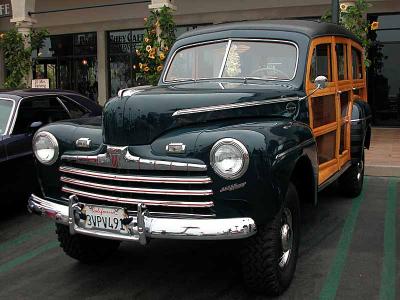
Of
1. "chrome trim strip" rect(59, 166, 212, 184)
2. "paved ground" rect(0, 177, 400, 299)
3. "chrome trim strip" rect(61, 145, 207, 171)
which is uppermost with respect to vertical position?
"chrome trim strip" rect(61, 145, 207, 171)

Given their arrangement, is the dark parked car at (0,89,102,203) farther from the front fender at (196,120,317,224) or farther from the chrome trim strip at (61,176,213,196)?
the front fender at (196,120,317,224)

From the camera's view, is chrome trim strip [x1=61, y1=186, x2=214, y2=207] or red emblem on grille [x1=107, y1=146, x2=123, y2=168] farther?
red emblem on grille [x1=107, y1=146, x2=123, y2=168]

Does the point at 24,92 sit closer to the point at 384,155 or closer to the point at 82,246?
the point at 82,246

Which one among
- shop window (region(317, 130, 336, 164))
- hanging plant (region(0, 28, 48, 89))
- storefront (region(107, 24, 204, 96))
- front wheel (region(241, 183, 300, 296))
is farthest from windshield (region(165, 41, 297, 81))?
storefront (region(107, 24, 204, 96))

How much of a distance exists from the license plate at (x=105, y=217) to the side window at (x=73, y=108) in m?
3.41

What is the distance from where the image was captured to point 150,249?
4781 millimetres

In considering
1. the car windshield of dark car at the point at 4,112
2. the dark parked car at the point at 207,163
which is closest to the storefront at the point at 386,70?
the dark parked car at the point at 207,163

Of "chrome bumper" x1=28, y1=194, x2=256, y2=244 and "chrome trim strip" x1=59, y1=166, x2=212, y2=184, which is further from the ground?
"chrome trim strip" x1=59, y1=166, x2=212, y2=184

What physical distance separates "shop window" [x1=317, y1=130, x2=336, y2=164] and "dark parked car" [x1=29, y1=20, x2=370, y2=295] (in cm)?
15

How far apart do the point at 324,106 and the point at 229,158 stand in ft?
6.57

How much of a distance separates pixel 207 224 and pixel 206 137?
56 cm

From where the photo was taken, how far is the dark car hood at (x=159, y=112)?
351 cm

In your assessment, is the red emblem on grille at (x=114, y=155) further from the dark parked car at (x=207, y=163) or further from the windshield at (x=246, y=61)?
the windshield at (x=246, y=61)

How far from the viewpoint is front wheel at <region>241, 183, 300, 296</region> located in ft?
11.2
